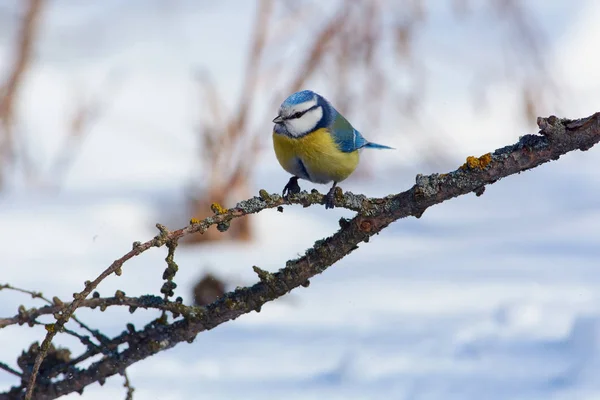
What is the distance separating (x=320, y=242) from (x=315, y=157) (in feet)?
1.37

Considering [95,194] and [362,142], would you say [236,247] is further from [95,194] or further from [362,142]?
[362,142]

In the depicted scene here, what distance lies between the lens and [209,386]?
7.52 feet

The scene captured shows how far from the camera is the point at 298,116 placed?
2.25 meters

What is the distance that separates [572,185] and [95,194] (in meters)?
3.47

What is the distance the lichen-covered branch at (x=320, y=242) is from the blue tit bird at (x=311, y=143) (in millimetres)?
387

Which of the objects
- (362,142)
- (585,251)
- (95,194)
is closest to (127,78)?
(95,194)

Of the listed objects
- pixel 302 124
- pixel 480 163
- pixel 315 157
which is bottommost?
pixel 480 163

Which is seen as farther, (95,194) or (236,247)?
(95,194)

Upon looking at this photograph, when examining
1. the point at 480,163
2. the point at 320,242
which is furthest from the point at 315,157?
the point at 480,163

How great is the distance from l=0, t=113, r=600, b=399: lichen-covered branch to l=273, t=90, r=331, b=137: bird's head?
17.8 inches

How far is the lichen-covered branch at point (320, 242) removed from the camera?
5.36 ft

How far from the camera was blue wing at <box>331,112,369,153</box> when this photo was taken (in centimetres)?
227

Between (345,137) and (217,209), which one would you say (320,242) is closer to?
(217,209)

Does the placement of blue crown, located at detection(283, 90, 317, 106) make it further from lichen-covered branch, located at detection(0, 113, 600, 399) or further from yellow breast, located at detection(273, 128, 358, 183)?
lichen-covered branch, located at detection(0, 113, 600, 399)
